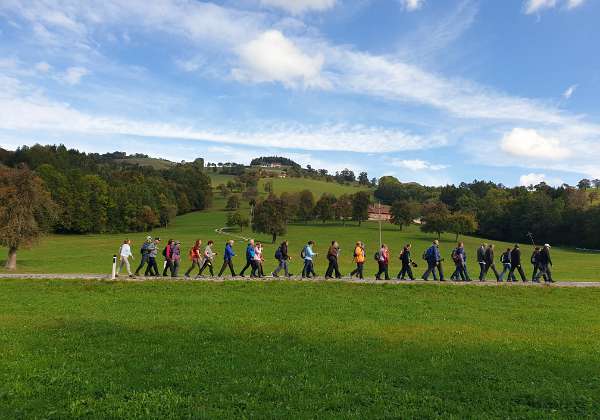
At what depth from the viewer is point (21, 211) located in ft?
118

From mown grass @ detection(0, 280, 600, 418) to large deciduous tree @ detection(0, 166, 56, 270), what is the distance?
20299 millimetres

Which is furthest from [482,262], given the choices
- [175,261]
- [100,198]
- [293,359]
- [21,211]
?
[100,198]

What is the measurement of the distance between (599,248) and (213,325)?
319ft

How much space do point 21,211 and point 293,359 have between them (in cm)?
3392

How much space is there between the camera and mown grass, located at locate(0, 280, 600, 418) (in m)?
7.41

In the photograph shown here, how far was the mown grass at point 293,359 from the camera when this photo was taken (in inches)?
292

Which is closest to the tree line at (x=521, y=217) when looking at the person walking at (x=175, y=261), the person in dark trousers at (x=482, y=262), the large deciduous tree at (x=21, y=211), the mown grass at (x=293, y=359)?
the person in dark trousers at (x=482, y=262)

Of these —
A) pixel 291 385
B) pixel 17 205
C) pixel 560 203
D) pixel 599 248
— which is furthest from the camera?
pixel 560 203

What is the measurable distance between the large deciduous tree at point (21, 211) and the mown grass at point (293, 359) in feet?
66.6

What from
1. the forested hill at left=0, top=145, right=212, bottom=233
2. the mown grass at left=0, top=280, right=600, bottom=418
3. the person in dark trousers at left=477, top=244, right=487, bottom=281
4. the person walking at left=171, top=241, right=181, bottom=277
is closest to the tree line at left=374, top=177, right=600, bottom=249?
the forested hill at left=0, top=145, right=212, bottom=233

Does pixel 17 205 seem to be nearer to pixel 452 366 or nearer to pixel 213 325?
pixel 213 325

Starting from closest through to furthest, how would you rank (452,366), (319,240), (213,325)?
(452,366), (213,325), (319,240)

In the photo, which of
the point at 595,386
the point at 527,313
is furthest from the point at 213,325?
the point at 527,313

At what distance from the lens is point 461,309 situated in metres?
17.3
